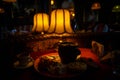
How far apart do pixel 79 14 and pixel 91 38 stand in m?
9.16

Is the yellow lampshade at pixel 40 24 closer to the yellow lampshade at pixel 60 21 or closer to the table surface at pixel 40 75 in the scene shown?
the yellow lampshade at pixel 60 21

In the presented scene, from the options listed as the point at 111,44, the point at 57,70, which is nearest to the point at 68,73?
the point at 57,70

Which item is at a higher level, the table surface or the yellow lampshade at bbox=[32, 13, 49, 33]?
the yellow lampshade at bbox=[32, 13, 49, 33]

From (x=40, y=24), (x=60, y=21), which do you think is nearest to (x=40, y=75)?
(x=60, y=21)

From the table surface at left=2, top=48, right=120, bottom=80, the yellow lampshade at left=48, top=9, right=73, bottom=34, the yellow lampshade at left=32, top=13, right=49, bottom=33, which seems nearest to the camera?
the table surface at left=2, top=48, right=120, bottom=80

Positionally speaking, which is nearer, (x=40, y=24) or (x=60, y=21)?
(x=60, y=21)

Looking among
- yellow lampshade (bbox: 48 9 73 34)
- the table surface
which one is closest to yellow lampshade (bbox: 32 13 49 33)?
yellow lampshade (bbox: 48 9 73 34)

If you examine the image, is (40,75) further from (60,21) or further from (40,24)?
(40,24)

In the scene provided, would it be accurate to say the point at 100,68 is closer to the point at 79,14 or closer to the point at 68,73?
the point at 68,73

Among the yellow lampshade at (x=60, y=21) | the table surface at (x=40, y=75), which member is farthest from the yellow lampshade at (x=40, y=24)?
the table surface at (x=40, y=75)

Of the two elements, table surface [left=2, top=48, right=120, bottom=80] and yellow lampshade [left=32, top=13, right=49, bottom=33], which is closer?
table surface [left=2, top=48, right=120, bottom=80]

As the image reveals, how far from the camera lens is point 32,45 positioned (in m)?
2.14

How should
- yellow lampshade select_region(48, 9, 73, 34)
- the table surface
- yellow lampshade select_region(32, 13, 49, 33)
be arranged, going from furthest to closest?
yellow lampshade select_region(32, 13, 49, 33), yellow lampshade select_region(48, 9, 73, 34), the table surface

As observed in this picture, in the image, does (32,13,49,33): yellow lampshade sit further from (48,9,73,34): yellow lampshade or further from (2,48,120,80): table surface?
(2,48,120,80): table surface
